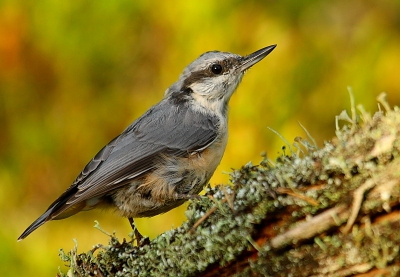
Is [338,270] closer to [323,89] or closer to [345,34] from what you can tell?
[323,89]

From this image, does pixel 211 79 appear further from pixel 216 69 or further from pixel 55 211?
pixel 55 211

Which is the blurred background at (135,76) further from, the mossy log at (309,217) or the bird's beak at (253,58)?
the mossy log at (309,217)

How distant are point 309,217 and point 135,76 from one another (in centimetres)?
213

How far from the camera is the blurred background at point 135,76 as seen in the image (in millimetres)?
3014

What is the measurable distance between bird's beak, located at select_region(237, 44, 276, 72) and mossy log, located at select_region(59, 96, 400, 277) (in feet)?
4.45

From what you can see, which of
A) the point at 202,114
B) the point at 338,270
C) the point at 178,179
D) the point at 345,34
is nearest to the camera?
the point at 338,270

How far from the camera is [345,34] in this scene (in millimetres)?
3461

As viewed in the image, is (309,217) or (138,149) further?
(138,149)

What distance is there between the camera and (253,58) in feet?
10.1

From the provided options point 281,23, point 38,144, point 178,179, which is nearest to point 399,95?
point 281,23

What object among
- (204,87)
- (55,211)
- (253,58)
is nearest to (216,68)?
(204,87)

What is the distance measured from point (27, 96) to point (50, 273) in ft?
3.72

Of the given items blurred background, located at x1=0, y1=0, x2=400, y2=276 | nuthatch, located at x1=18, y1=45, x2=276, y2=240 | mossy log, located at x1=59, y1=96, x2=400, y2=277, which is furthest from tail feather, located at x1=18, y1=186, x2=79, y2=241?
mossy log, located at x1=59, y1=96, x2=400, y2=277

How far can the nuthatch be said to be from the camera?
8.69ft
